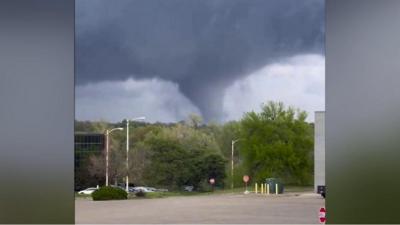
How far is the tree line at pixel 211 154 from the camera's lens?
38750 mm

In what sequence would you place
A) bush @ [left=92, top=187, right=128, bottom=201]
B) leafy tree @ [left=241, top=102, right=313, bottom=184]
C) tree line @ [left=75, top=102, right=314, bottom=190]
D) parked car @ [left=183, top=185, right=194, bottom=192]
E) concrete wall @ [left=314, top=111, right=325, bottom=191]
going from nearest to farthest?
1. bush @ [left=92, top=187, right=128, bottom=201]
2. concrete wall @ [left=314, top=111, right=325, bottom=191]
3. tree line @ [left=75, top=102, right=314, bottom=190]
4. parked car @ [left=183, top=185, right=194, bottom=192]
5. leafy tree @ [left=241, top=102, right=313, bottom=184]

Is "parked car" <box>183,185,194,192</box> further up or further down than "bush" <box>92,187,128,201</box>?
further down

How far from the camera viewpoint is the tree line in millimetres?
38750

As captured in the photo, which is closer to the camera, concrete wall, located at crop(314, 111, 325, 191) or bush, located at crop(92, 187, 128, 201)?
bush, located at crop(92, 187, 128, 201)

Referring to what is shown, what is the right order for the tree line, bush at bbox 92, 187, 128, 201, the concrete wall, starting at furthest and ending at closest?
the tree line < the concrete wall < bush at bbox 92, 187, 128, 201

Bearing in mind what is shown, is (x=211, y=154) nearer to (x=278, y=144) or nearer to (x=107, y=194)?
(x=278, y=144)

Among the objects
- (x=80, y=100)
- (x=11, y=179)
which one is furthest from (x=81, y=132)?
(x=11, y=179)

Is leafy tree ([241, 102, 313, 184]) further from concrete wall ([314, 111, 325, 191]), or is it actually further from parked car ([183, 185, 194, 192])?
concrete wall ([314, 111, 325, 191])

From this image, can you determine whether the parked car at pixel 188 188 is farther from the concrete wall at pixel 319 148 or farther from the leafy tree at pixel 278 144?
the concrete wall at pixel 319 148

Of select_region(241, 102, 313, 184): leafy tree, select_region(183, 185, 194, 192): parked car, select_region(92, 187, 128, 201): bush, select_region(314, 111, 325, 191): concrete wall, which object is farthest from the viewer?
select_region(241, 102, 313, 184): leafy tree

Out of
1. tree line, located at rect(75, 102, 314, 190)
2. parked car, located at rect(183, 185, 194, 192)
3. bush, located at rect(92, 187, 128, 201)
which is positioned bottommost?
parked car, located at rect(183, 185, 194, 192)

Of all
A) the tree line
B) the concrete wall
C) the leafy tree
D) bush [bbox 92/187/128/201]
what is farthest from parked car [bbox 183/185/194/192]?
bush [bbox 92/187/128/201]

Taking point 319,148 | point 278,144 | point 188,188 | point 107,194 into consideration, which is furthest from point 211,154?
point 107,194

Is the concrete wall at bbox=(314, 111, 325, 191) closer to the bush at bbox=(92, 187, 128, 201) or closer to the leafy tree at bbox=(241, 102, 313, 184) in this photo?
the leafy tree at bbox=(241, 102, 313, 184)
